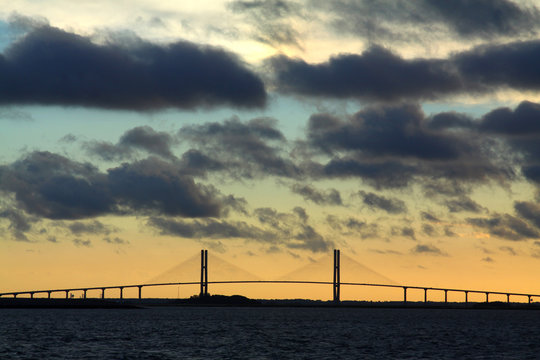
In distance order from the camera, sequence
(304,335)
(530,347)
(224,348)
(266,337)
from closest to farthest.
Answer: (224,348)
(530,347)
(266,337)
(304,335)

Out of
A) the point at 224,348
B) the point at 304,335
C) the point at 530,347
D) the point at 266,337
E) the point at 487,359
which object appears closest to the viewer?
the point at 487,359

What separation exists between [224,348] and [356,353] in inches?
476

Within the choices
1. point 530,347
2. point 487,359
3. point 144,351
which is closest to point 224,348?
point 144,351

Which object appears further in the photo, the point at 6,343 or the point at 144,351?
the point at 6,343

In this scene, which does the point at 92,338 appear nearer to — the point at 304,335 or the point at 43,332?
the point at 43,332

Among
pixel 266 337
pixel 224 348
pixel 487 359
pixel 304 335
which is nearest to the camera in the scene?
pixel 487 359

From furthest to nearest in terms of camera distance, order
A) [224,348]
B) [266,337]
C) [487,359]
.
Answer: [266,337]
[224,348]
[487,359]

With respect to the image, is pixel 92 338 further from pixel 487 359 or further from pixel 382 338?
pixel 487 359

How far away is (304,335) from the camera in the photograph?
332ft

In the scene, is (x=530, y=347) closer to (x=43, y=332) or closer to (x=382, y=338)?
(x=382, y=338)

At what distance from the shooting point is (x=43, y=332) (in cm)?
10031

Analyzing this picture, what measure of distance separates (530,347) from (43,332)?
54.3 meters

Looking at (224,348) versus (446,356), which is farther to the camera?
(224,348)

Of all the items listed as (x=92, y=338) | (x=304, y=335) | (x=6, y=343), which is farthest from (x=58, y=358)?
(x=304, y=335)
